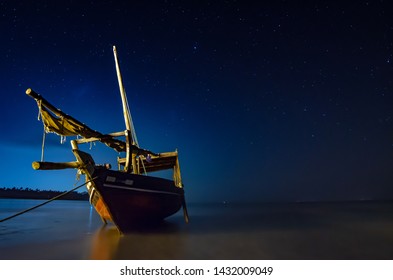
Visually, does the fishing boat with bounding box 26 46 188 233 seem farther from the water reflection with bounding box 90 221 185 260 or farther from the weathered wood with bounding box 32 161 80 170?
the water reflection with bounding box 90 221 185 260

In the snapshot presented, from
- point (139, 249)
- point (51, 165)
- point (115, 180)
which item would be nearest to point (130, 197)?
point (115, 180)

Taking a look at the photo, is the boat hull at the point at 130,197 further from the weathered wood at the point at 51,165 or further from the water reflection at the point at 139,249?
the water reflection at the point at 139,249

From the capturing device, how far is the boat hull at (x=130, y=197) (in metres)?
10.2

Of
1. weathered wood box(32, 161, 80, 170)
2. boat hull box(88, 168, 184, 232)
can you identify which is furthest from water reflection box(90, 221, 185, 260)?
weathered wood box(32, 161, 80, 170)

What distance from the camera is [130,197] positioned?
36.2 feet

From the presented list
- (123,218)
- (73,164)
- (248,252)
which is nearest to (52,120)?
(73,164)

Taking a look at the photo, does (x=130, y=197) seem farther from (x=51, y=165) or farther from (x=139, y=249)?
(x=51, y=165)

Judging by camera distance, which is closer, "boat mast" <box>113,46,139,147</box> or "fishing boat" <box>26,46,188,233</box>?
"fishing boat" <box>26,46,188,233</box>

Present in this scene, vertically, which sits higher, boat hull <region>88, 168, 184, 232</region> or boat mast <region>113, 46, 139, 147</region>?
boat mast <region>113, 46, 139, 147</region>

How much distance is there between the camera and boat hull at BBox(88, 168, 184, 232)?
10188 millimetres

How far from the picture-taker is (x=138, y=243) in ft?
31.1

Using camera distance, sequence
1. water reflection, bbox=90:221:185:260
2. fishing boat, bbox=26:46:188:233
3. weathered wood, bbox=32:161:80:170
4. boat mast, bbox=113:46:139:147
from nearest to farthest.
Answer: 1. weathered wood, bbox=32:161:80:170
2. water reflection, bbox=90:221:185:260
3. fishing boat, bbox=26:46:188:233
4. boat mast, bbox=113:46:139:147

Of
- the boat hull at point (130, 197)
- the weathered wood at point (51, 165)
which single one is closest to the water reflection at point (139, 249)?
the boat hull at point (130, 197)
